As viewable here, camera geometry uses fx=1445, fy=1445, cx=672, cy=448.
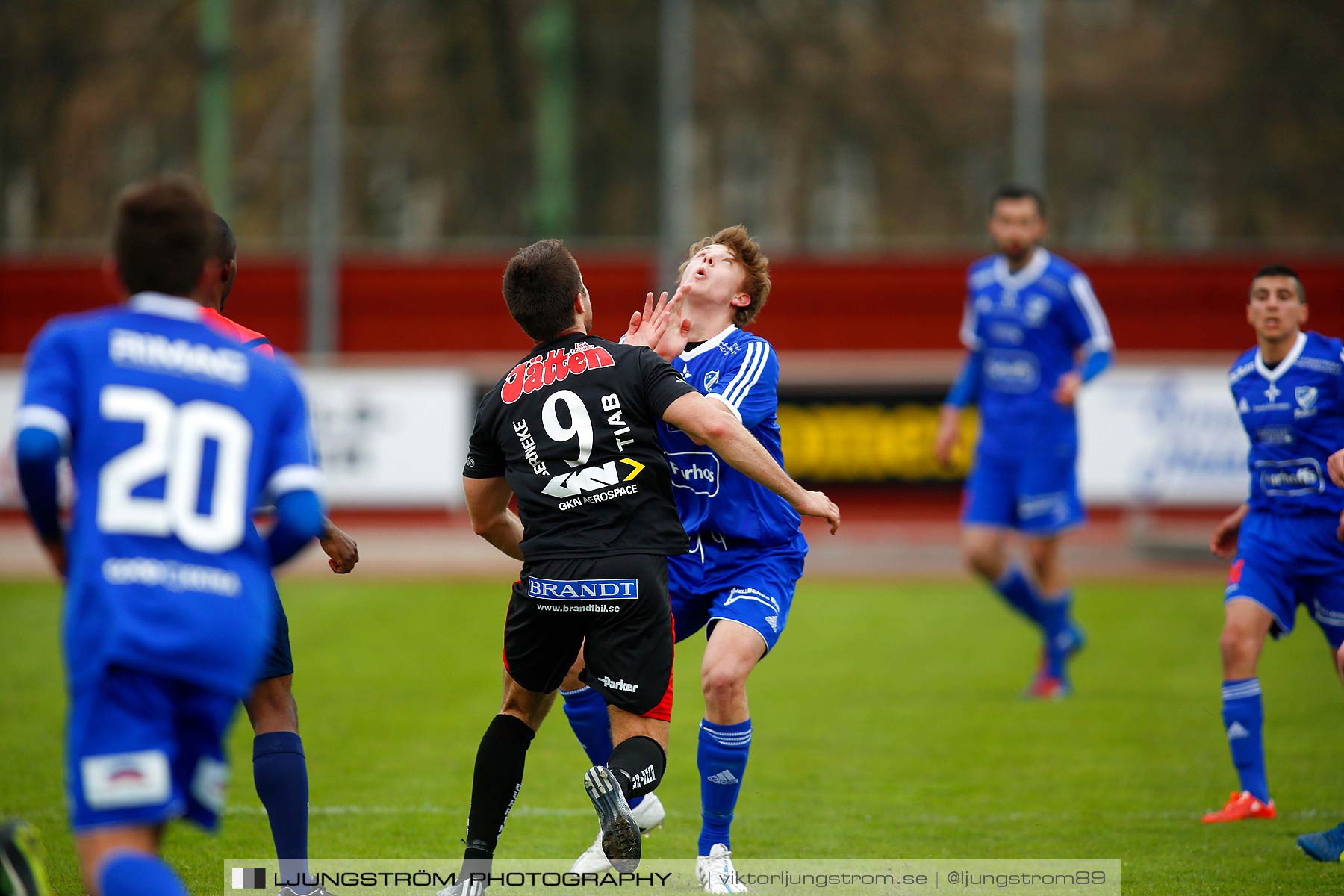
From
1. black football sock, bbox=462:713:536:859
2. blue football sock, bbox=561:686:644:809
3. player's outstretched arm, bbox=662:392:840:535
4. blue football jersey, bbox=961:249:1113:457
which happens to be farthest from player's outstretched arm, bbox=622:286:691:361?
blue football jersey, bbox=961:249:1113:457

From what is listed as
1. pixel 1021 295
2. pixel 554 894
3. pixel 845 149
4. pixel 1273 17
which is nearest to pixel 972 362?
pixel 1021 295

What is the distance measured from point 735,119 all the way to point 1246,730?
15638 mm

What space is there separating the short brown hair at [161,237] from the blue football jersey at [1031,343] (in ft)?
21.8

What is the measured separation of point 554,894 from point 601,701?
0.72 metres

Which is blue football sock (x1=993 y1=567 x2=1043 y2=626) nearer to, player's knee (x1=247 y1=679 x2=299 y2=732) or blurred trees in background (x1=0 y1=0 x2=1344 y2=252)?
player's knee (x1=247 y1=679 x2=299 y2=732)

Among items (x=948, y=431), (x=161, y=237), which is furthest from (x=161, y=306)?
(x=948, y=431)

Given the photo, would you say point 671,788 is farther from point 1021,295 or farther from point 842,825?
point 1021,295

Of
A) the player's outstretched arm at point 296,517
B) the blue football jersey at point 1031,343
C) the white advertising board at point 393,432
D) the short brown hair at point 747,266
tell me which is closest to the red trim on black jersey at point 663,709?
the short brown hair at point 747,266

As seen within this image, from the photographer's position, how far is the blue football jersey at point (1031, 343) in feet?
29.7

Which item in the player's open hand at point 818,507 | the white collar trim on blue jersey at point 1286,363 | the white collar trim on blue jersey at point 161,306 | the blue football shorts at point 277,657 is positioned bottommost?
the blue football shorts at point 277,657

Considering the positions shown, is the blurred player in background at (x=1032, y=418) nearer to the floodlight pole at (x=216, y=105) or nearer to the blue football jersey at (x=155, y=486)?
the blue football jersey at (x=155, y=486)

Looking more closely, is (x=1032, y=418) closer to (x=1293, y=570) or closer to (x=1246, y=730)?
(x=1293, y=570)

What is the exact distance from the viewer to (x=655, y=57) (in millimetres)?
20453

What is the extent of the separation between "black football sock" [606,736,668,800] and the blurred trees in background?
16.2 m
